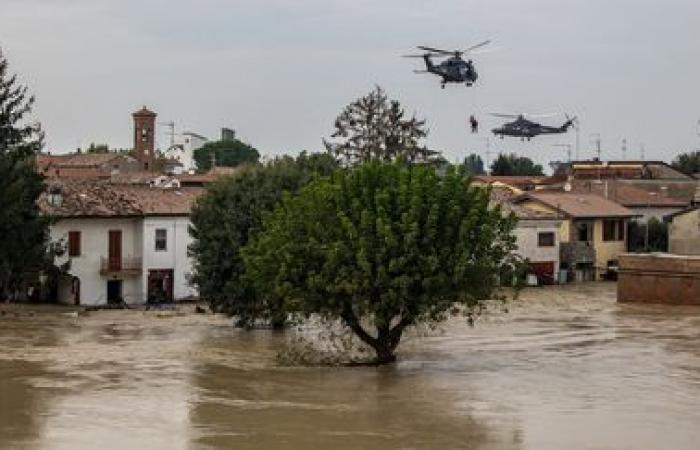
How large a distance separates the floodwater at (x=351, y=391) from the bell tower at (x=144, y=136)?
180 ft

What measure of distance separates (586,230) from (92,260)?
110 feet

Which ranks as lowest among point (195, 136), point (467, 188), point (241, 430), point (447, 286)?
point (241, 430)

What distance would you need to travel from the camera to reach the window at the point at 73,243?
6119 cm

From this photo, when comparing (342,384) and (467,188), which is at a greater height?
(467,188)

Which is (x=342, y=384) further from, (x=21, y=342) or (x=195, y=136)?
(x=195, y=136)

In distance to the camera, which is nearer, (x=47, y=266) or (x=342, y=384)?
(x=342, y=384)

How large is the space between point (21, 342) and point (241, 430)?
796 inches

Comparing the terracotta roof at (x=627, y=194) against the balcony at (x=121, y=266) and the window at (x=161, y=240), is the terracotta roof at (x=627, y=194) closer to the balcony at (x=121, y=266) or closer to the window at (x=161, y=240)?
the window at (x=161, y=240)

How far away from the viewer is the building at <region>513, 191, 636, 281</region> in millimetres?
77750

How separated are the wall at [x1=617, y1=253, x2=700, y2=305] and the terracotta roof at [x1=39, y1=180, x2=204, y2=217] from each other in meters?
23.2

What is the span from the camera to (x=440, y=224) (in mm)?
34844

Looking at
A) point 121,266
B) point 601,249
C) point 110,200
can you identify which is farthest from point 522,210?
point 121,266

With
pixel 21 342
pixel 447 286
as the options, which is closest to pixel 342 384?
pixel 447 286

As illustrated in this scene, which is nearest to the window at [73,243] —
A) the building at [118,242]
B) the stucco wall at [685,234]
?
the building at [118,242]
